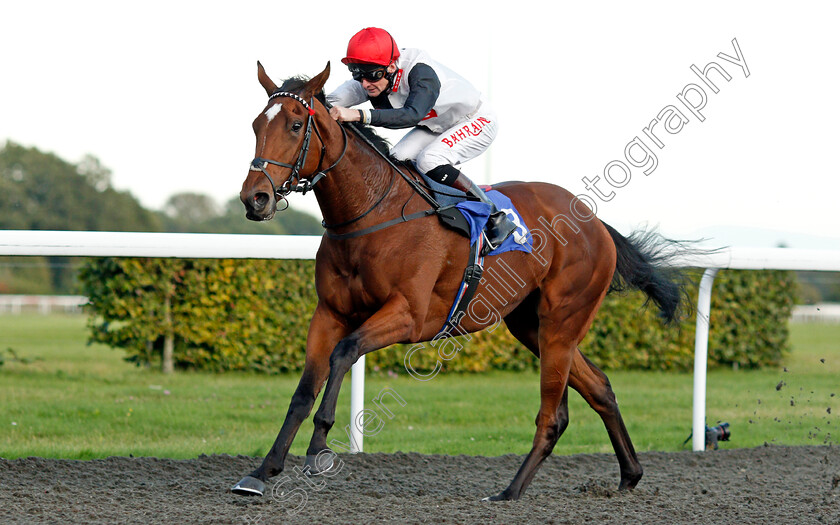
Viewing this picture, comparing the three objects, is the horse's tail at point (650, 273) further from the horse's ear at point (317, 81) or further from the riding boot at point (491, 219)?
the horse's ear at point (317, 81)

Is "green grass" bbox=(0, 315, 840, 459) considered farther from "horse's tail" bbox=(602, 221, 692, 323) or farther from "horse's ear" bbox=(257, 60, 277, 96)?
"horse's ear" bbox=(257, 60, 277, 96)

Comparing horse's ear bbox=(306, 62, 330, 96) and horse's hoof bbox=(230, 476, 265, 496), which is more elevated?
horse's ear bbox=(306, 62, 330, 96)

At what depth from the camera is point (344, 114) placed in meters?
3.40

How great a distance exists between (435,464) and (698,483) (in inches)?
53.0

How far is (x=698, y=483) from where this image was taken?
13.9 feet

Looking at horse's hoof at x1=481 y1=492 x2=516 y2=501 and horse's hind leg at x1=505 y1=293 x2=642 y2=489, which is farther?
horse's hind leg at x1=505 y1=293 x2=642 y2=489

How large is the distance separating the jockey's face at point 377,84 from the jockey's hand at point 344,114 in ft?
0.85

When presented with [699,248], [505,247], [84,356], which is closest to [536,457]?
[505,247]

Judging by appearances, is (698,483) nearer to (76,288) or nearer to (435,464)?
(435,464)

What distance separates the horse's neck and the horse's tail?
5.38ft

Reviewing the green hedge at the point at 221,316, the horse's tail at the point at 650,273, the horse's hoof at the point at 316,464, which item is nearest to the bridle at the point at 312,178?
the horse's hoof at the point at 316,464

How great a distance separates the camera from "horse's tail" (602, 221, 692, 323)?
15.3 feet

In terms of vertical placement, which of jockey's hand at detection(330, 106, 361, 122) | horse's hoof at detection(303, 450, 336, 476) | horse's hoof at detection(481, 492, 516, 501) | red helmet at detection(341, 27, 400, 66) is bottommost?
horse's hoof at detection(481, 492, 516, 501)

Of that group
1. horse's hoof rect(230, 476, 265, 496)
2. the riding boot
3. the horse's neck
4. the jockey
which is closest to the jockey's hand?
the jockey
